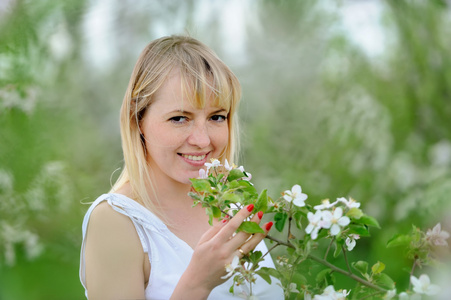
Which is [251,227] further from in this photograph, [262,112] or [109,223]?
[262,112]

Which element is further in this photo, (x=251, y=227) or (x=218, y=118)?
(x=218, y=118)

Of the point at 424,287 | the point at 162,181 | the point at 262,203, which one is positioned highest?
the point at 162,181

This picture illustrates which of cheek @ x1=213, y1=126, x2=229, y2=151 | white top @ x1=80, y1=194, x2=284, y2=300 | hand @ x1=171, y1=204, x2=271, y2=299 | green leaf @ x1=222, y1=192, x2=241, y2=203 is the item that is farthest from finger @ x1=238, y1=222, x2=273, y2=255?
cheek @ x1=213, y1=126, x2=229, y2=151

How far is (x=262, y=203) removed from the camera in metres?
0.80

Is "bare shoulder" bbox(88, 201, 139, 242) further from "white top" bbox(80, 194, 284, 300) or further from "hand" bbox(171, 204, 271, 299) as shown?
"hand" bbox(171, 204, 271, 299)

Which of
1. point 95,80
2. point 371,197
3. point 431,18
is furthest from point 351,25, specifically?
point 95,80

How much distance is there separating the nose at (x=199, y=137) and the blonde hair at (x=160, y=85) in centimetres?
5

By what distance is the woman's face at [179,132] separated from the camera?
1.09m

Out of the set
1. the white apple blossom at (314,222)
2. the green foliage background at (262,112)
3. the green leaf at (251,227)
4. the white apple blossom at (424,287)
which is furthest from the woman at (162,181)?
the green foliage background at (262,112)

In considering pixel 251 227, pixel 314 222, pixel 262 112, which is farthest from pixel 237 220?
pixel 262 112

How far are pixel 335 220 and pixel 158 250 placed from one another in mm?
481

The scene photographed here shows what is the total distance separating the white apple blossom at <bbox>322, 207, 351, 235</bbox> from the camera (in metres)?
0.73

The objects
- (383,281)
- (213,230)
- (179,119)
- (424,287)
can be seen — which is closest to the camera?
(424,287)

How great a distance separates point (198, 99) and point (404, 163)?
2.32 m
